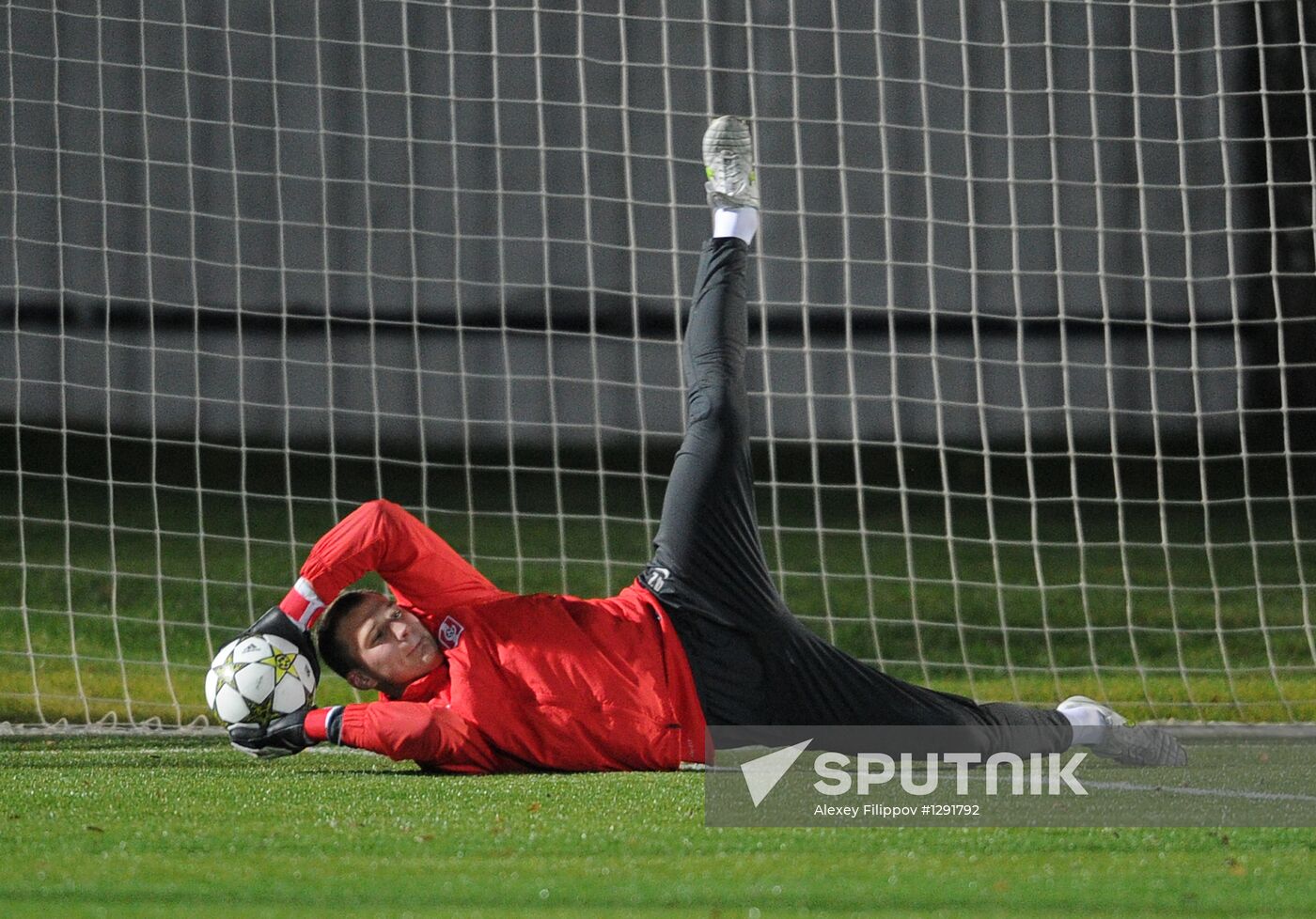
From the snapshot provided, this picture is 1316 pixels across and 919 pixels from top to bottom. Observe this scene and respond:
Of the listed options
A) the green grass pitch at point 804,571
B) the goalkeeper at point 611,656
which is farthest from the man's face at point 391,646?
the green grass pitch at point 804,571

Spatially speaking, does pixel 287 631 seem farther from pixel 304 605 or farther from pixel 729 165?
pixel 729 165

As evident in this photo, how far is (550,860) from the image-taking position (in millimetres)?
2488

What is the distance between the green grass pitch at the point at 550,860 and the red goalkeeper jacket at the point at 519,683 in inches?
4.8

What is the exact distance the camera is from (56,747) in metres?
4.25

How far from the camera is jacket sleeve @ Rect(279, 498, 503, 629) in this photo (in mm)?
3484

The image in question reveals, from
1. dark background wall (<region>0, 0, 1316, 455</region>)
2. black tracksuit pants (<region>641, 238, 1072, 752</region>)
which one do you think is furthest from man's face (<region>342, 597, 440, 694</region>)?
dark background wall (<region>0, 0, 1316, 455</region>)

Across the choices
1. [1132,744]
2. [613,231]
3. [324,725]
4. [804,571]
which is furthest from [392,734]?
[613,231]

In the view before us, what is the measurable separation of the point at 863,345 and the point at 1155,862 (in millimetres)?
7487

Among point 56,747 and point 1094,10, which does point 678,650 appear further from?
point 1094,10

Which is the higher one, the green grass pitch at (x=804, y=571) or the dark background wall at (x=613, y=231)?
the dark background wall at (x=613, y=231)

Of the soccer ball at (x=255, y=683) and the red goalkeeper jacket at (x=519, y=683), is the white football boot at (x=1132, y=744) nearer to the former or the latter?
the red goalkeeper jacket at (x=519, y=683)

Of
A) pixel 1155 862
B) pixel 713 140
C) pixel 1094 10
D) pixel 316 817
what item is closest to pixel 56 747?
pixel 316 817

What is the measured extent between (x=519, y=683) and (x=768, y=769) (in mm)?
704

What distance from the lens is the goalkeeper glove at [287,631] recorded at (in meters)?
3.47
